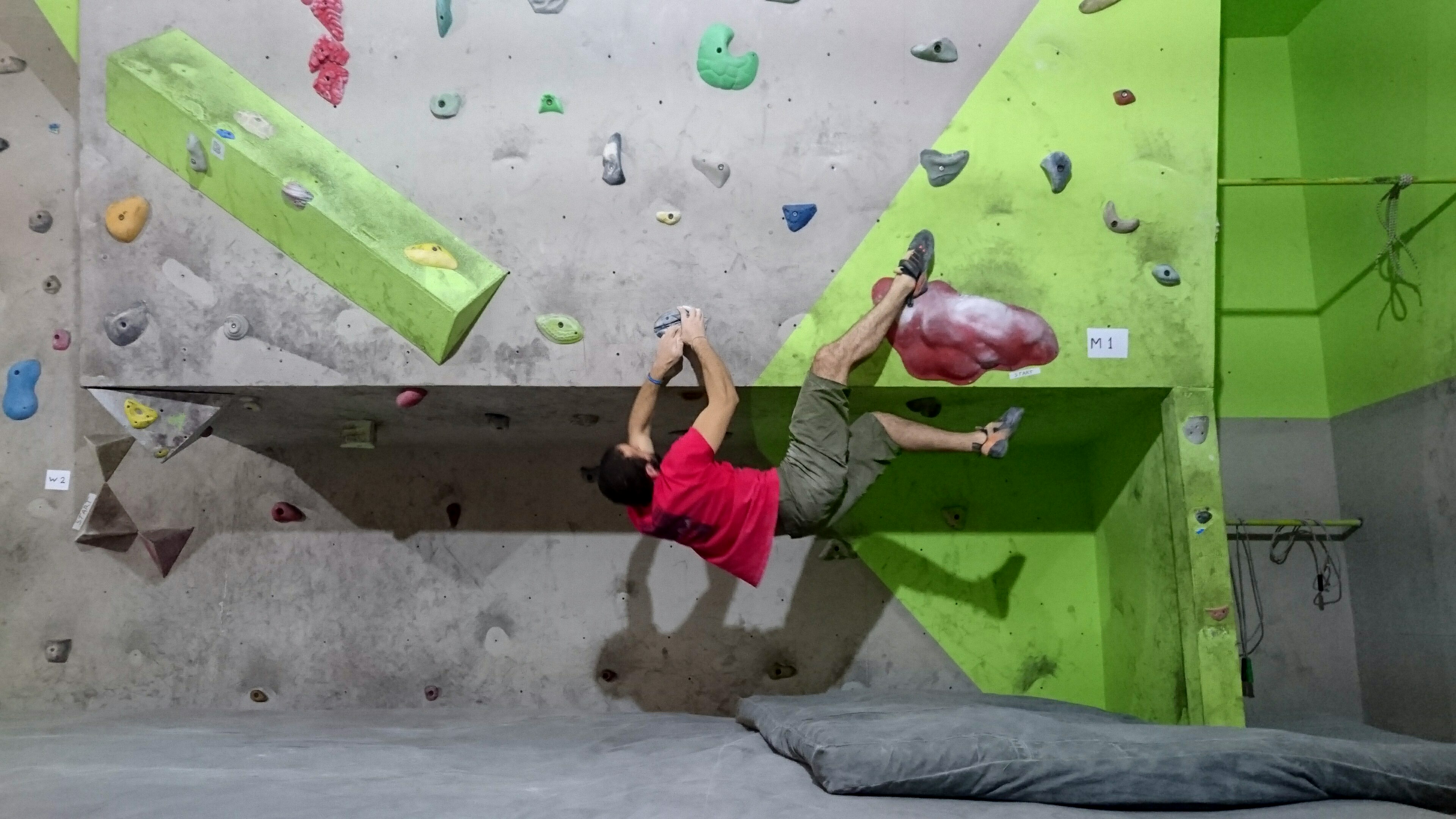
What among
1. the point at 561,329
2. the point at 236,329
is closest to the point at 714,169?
the point at 561,329

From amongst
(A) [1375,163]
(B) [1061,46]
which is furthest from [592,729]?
(A) [1375,163]

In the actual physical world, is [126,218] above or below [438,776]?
above

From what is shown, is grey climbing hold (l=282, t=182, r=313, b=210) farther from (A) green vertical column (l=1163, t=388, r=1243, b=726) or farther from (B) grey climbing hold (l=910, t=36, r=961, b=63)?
(A) green vertical column (l=1163, t=388, r=1243, b=726)

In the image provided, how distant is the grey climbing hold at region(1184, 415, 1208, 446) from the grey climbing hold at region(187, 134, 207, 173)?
3.08 m

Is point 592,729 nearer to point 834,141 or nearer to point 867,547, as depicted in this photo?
point 867,547

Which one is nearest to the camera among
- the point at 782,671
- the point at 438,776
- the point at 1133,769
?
the point at 1133,769

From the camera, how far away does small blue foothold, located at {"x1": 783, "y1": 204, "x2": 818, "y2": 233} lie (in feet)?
9.73

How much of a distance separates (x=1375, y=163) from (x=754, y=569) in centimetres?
267

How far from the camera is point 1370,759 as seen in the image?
1883 mm

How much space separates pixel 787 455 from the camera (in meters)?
2.89

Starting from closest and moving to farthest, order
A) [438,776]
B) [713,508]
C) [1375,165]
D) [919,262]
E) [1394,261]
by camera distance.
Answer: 1. [438,776]
2. [713,508]
3. [919,262]
4. [1394,261]
5. [1375,165]

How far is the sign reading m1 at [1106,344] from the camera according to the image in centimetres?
292

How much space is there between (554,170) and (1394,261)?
280 cm

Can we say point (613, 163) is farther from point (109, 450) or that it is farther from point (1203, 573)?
point (109, 450)
